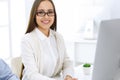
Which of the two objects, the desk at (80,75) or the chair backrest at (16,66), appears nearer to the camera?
the desk at (80,75)

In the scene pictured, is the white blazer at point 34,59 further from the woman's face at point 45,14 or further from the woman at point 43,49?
the woman's face at point 45,14

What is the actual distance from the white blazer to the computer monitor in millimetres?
524

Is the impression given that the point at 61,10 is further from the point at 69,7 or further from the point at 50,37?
the point at 50,37

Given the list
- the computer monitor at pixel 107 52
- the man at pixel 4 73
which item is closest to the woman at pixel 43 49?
the man at pixel 4 73

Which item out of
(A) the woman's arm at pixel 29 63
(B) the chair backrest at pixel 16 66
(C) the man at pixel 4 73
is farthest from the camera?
(B) the chair backrest at pixel 16 66

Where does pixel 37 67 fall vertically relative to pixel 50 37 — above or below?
below

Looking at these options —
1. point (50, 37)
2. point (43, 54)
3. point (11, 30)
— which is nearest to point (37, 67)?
point (43, 54)

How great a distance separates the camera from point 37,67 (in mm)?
1844

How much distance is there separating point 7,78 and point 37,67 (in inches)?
11.4

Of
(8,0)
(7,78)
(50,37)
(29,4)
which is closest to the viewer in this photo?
(7,78)

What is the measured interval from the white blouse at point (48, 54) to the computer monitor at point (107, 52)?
65 centimetres

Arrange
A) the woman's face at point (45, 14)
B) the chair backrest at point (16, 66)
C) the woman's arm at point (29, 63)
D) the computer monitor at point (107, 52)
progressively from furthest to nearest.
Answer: the chair backrest at point (16, 66) < the woman's face at point (45, 14) < the woman's arm at point (29, 63) < the computer monitor at point (107, 52)

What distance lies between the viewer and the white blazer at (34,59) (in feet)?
5.82

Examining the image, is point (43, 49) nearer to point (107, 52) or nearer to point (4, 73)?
point (4, 73)
